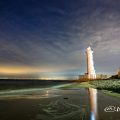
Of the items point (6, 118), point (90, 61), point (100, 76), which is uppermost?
point (90, 61)

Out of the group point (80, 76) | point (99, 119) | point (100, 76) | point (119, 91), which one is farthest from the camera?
point (80, 76)

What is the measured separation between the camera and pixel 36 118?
11711 millimetres

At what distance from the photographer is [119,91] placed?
26766 millimetres

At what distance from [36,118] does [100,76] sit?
63.0m

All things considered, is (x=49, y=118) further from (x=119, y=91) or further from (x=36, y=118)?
A: (x=119, y=91)

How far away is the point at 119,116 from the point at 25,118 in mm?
5186

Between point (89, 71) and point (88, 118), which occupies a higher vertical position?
point (89, 71)

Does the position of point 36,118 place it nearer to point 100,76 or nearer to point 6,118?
point 6,118

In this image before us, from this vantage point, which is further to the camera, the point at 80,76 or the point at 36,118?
the point at 80,76

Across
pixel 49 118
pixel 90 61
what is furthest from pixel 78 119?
pixel 90 61

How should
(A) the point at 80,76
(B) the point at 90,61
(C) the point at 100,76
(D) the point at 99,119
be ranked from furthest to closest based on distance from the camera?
(A) the point at 80,76 < (C) the point at 100,76 < (B) the point at 90,61 < (D) the point at 99,119

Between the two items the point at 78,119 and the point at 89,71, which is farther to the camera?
the point at 89,71

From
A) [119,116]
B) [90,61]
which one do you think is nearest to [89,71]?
[90,61]

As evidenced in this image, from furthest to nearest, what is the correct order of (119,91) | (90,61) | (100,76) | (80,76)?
(80,76) < (100,76) < (90,61) < (119,91)
